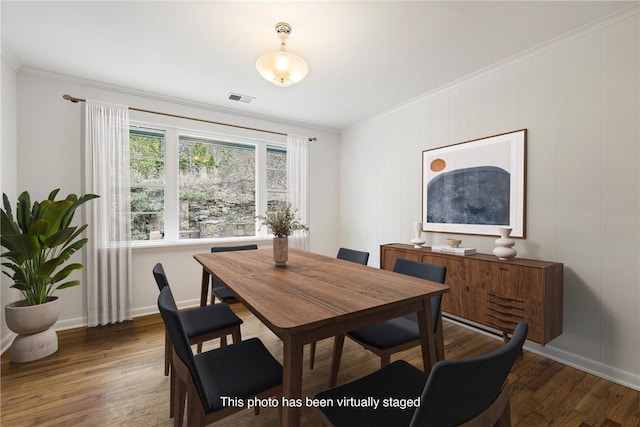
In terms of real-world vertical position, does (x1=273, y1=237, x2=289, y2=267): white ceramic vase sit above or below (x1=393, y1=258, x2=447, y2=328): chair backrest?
above

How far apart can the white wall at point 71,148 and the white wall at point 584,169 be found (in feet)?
10.6

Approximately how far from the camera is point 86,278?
2998 millimetres

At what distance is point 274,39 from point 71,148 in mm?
2492

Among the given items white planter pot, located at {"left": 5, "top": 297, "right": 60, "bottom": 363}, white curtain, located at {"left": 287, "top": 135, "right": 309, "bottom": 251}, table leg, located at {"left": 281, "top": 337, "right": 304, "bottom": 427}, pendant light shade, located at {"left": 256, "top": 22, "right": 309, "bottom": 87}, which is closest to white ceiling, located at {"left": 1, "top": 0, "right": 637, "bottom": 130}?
pendant light shade, located at {"left": 256, "top": 22, "right": 309, "bottom": 87}

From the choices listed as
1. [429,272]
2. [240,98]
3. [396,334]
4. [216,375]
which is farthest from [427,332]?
[240,98]

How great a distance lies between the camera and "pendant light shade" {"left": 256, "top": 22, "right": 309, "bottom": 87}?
1892 mm

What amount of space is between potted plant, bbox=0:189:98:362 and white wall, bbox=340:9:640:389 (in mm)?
3862

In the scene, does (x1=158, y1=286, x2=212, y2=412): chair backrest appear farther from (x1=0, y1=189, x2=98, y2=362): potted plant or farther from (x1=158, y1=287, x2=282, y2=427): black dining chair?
(x1=0, y1=189, x2=98, y2=362): potted plant

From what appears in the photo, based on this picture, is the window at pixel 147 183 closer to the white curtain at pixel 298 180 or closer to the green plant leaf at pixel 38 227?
the green plant leaf at pixel 38 227

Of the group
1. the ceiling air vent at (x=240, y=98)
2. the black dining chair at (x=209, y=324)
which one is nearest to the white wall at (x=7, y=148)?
the black dining chair at (x=209, y=324)

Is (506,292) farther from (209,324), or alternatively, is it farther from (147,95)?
(147,95)

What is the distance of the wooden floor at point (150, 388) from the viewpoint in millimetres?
1670

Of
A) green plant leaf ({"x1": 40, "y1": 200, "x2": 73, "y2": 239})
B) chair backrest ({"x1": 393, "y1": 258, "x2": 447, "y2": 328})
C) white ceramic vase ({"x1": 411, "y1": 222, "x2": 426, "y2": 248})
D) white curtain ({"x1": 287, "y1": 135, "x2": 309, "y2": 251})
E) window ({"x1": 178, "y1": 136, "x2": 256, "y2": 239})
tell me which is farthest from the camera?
white curtain ({"x1": 287, "y1": 135, "x2": 309, "y2": 251})

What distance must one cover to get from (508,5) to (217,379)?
2.83 m
